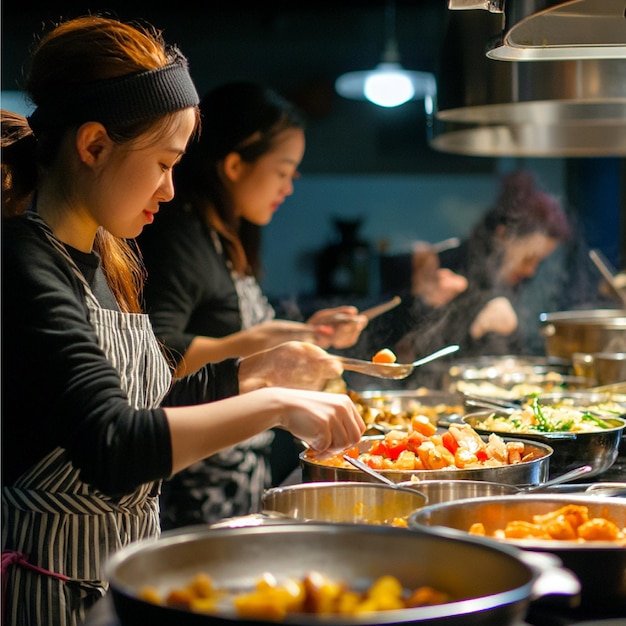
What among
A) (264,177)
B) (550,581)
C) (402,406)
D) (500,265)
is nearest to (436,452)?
(550,581)

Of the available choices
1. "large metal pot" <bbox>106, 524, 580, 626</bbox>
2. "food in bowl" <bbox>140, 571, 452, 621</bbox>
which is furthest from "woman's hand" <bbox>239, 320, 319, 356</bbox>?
"food in bowl" <bbox>140, 571, 452, 621</bbox>

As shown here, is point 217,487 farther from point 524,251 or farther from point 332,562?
point 524,251

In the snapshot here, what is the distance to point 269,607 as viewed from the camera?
933 millimetres

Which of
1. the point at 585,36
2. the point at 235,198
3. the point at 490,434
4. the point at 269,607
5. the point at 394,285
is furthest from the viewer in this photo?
the point at 394,285

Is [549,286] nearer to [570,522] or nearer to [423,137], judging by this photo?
[423,137]

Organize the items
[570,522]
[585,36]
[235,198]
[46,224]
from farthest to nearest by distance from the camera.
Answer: [235,198]
[585,36]
[46,224]
[570,522]

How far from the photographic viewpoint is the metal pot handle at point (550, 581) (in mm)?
989

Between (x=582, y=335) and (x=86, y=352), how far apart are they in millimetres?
2238

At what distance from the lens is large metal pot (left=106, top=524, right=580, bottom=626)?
101 cm

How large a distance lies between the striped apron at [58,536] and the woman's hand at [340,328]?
0.97m

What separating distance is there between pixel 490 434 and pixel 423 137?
5695 millimetres

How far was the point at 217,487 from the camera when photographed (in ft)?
10.2

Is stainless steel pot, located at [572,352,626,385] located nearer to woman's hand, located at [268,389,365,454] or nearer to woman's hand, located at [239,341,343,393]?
woman's hand, located at [239,341,343,393]

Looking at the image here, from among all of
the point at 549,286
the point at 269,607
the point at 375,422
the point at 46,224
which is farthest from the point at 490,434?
the point at 549,286
